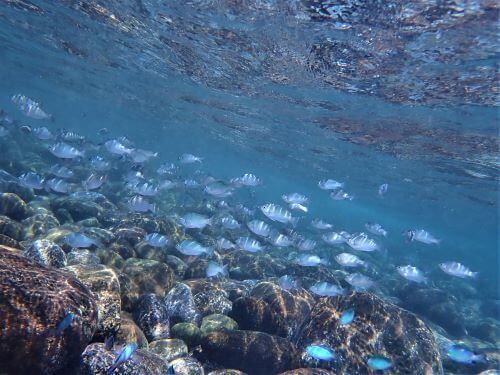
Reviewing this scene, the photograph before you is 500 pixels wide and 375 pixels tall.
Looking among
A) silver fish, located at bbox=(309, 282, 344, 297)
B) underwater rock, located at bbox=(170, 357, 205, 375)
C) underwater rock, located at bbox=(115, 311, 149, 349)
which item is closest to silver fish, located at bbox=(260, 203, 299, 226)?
silver fish, located at bbox=(309, 282, 344, 297)

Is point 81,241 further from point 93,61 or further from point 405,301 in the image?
point 93,61

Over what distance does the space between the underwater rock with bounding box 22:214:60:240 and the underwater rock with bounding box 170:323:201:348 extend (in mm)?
5766

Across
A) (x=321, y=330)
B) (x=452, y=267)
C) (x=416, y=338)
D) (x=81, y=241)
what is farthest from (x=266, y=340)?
(x=452, y=267)

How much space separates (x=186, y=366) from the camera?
6309mm

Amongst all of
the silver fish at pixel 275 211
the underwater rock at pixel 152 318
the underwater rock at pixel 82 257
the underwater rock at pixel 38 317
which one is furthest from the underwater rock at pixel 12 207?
the silver fish at pixel 275 211

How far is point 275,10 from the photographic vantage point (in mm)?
11602

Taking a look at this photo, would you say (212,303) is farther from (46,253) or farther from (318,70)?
(318,70)

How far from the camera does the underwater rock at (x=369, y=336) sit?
286 inches

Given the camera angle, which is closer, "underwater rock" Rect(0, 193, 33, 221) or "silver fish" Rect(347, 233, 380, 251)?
"silver fish" Rect(347, 233, 380, 251)

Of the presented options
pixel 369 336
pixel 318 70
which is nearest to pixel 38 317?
pixel 369 336

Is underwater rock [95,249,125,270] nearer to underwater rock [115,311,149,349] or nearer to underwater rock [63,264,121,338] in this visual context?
underwater rock [63,264,121,338]

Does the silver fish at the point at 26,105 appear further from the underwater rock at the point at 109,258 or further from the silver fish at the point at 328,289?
the silver fish at the point at 328,289

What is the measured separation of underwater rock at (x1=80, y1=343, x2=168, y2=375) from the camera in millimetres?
4941

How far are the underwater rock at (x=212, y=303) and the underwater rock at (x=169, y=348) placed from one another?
6.51ft
